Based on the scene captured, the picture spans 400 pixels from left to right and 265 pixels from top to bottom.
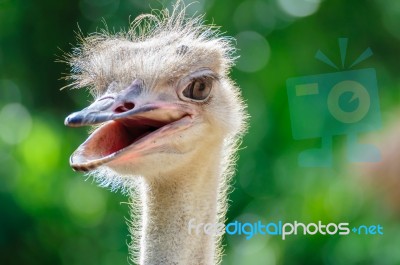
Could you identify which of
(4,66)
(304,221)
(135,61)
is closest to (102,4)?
(4,66)

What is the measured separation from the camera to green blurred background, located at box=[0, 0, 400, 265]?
3.66 meters

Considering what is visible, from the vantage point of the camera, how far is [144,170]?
1.87 m

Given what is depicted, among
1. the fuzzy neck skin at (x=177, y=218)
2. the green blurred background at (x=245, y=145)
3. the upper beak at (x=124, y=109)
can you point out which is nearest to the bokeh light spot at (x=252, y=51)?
the green blurred background at (x=245, y=145)

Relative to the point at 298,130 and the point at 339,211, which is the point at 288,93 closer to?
the point at 298,130

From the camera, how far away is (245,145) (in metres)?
4.44

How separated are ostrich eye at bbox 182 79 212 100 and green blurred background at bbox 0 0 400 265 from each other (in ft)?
5.07

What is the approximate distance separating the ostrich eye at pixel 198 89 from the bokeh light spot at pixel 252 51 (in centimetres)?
292

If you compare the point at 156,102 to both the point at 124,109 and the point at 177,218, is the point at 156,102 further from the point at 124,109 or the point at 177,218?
the point at 177,218

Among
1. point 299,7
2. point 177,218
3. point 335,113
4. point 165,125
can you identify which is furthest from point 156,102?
point 299,7

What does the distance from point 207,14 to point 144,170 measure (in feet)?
10.9

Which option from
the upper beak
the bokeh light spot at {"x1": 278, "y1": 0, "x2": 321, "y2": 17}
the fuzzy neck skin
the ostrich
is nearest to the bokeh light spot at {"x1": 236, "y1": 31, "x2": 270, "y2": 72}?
the bokeh light spot at {"x1": 278, "y1": 0, "x2": 321, "y2": 17}

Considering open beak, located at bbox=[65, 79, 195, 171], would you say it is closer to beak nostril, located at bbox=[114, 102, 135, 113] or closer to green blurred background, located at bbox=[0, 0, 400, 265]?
beak nostril, located at bbox=[114, 102, 135, 113]

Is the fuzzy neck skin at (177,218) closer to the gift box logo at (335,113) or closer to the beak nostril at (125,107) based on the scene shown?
the beak nostril at (125,107)

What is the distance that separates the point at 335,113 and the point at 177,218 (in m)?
2.44
